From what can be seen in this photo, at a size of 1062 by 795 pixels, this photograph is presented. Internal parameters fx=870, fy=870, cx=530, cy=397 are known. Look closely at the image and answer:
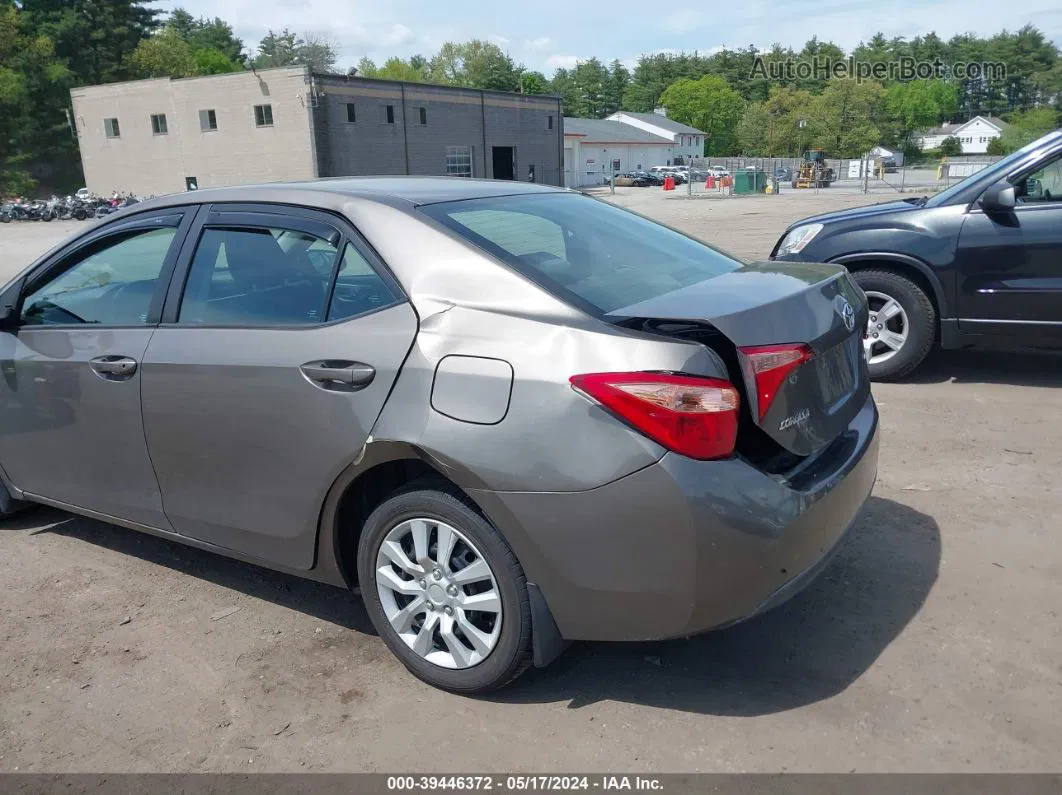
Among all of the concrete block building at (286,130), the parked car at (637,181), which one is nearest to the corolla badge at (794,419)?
the concrete block building at (286,130)

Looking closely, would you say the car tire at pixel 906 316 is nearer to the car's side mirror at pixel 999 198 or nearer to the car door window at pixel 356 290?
the car's side mirror at pixel 999 198

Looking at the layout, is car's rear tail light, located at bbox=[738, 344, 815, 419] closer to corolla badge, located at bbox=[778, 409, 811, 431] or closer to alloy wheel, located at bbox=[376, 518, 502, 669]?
corolla badge, located at bbox=[778, 409, 811, 431]

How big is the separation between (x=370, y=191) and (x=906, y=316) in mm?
4537

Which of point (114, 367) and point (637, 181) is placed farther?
point (637, 181)

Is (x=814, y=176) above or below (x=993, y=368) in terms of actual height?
above

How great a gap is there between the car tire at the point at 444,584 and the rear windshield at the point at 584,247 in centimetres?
77

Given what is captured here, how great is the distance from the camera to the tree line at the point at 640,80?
6631 cm

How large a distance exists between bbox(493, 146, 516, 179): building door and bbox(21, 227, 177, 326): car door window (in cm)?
5707

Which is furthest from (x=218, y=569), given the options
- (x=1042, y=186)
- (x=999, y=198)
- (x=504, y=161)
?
(x=504, y=161)

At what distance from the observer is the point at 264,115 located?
47.2 m

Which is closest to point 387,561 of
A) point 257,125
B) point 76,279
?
point 76,279

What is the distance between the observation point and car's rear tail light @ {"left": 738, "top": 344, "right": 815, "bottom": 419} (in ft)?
8.50

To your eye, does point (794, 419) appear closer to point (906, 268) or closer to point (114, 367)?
point (114, 367)

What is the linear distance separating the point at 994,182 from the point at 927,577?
3696 millimetres
